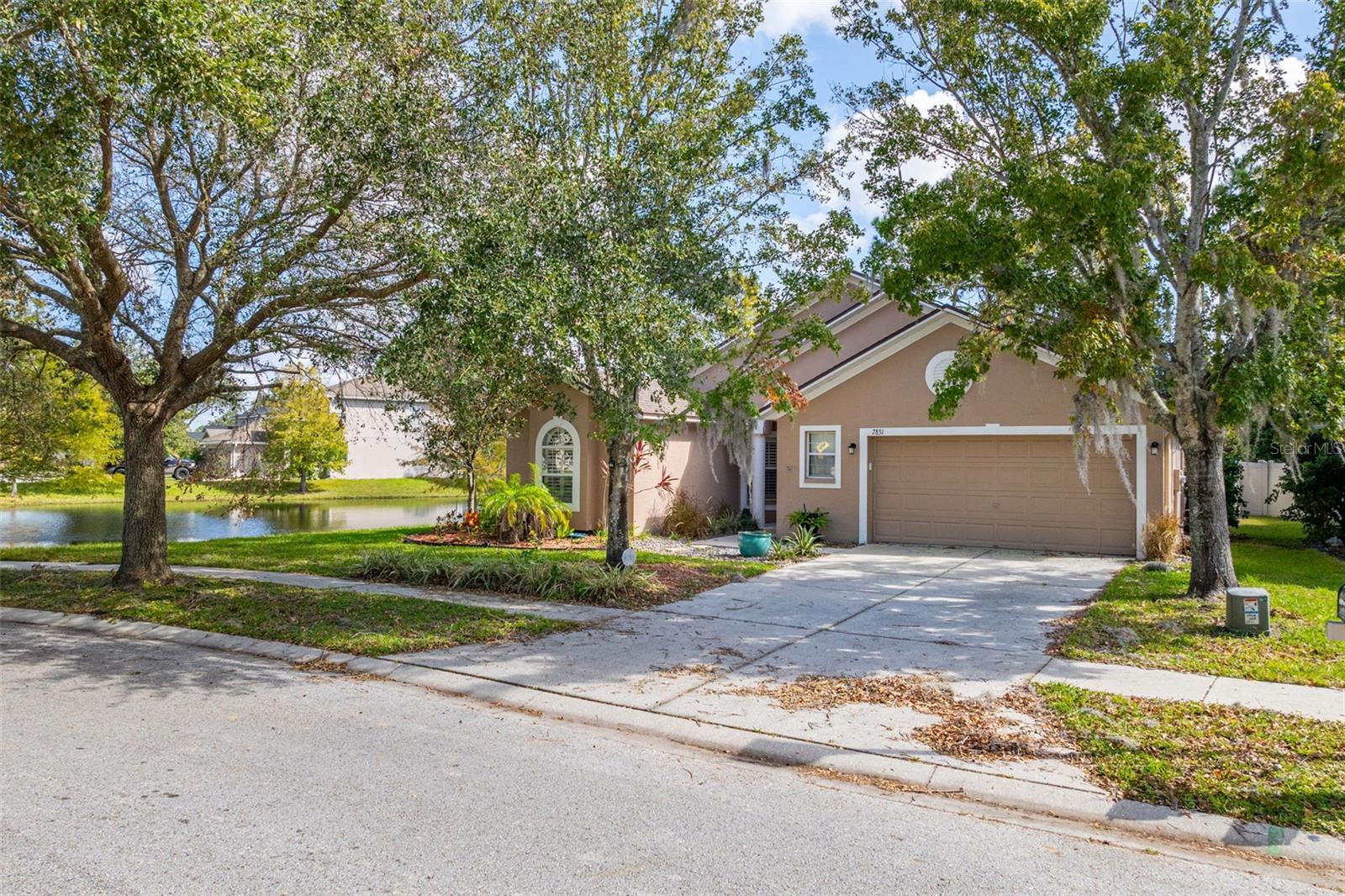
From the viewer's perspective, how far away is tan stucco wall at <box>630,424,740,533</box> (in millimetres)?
17891

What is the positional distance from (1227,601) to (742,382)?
5.47 meters

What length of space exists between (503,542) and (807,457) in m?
6.41

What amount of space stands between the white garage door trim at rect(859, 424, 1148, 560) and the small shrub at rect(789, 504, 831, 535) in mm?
707

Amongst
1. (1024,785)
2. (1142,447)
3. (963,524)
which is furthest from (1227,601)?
(963,524)

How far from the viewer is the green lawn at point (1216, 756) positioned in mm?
4320

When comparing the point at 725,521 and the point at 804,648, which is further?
the point at 725,521

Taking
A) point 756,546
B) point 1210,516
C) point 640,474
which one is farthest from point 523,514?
point 1210,516

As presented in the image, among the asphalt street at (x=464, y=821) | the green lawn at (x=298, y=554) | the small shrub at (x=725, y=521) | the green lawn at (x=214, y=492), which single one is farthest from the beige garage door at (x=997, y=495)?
the green lawn at (x=214, y=492)

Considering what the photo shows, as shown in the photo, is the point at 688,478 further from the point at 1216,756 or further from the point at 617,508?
the point at 1216,756

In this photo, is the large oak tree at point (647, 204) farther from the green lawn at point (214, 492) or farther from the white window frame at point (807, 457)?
the green lawn at point (214, 492)

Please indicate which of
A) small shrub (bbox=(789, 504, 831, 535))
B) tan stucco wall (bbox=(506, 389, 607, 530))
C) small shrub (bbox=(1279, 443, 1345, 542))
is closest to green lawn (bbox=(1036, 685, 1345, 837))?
small shrub (bbox=(789, 504, 831, 535))

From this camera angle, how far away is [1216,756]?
4938 millimetres

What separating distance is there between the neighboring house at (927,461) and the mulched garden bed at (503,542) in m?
1.28

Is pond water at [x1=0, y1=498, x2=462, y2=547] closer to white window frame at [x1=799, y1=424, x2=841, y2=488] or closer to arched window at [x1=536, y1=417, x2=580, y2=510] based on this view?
arched window at [x1=536, y1=417, x2=580, y2=510]
